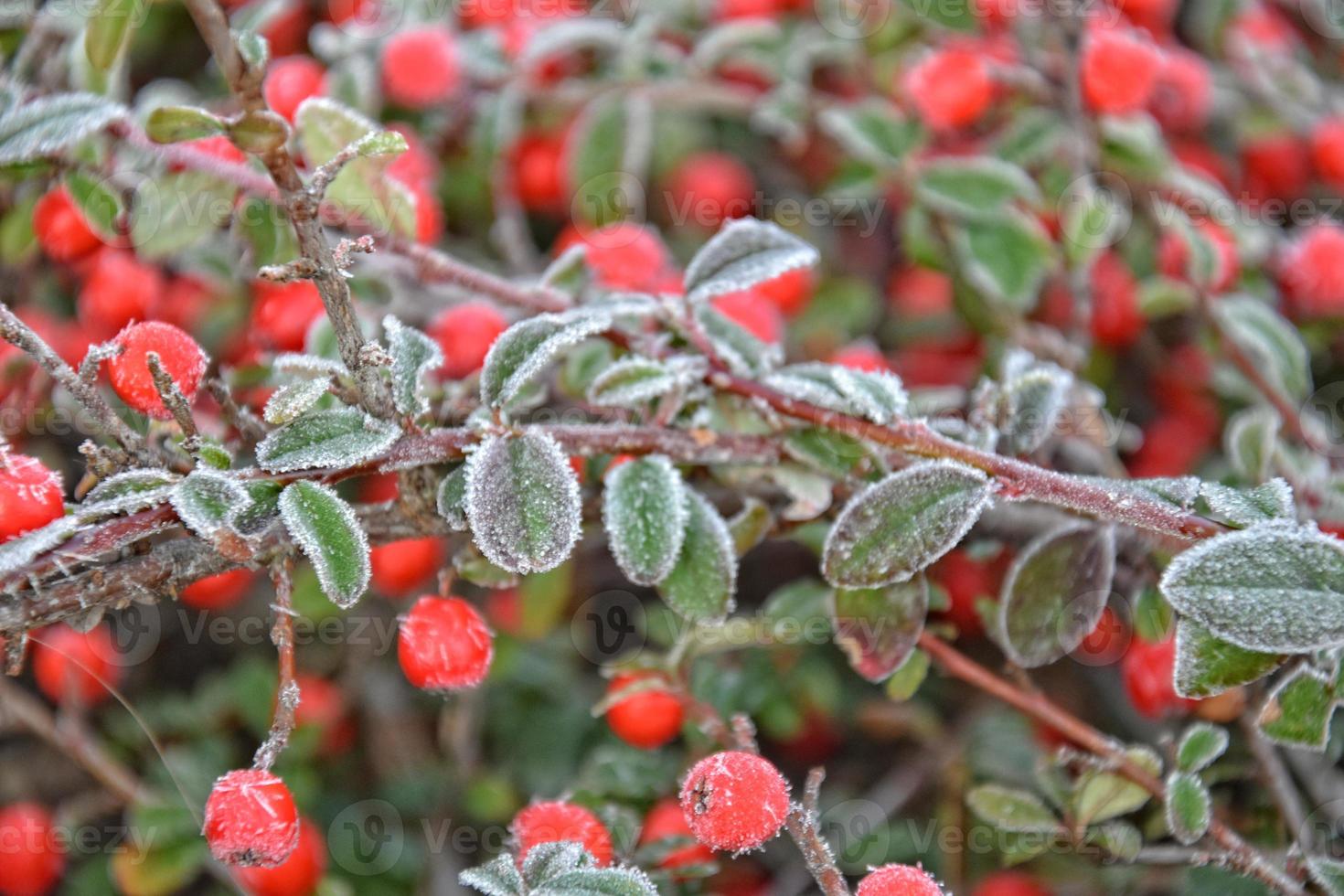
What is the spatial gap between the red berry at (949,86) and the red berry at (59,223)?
112 cm

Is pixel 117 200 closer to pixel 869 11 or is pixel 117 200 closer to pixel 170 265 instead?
pixel 170 265

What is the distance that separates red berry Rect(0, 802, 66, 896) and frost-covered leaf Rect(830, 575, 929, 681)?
112 cm

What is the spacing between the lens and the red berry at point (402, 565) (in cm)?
148

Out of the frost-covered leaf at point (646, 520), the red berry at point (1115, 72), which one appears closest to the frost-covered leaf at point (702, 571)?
the frost-covered leaf at point (646, 520)

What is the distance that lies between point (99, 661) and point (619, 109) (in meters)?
1.11

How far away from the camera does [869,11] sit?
1741 millimetres

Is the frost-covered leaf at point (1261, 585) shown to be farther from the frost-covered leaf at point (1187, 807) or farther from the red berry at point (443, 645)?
the red berry at point (443, 645)

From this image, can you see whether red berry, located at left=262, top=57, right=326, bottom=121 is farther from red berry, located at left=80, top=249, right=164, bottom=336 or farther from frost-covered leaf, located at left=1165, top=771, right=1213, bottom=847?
frost-covered leaf, located at left=1165, top=771, right=1213, bottom=847

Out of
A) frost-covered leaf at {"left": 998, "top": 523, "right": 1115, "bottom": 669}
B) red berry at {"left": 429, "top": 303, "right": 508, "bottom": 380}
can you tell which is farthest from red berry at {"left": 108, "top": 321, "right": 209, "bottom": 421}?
frost-covered leaf at {"left": 998, "top": 523, "right": 1115, "bottom": 669}

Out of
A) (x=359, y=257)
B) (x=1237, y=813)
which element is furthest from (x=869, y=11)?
(x=1237, y=813)

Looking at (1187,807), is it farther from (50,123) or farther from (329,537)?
(50,123)

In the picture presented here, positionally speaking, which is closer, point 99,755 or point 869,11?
point 99,755

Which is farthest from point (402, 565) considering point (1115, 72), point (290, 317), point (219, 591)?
point (1115, 72)

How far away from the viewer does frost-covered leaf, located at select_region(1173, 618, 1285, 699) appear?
923 mm
